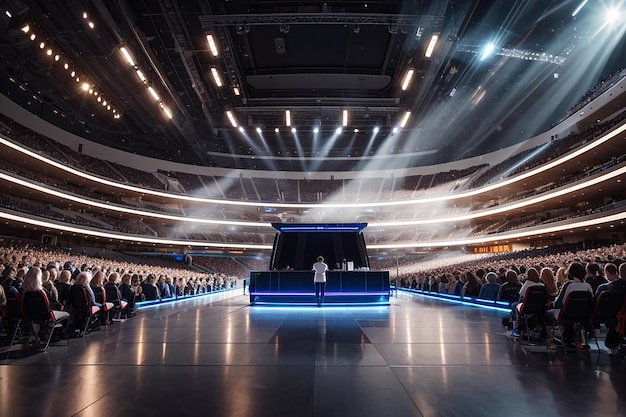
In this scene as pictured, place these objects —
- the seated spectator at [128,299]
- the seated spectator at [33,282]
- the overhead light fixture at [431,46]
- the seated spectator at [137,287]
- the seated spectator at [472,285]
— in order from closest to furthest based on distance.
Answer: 1. the seated spectator at [33,282]
2. the seated spectator at [128,299]
3. the seated spectator at [137,287]
4. the seated spectator at [472,285]
5. the overhead light fixture at [431,46]

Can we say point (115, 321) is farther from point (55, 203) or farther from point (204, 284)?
point (55, 203)

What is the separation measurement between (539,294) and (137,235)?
36.0m

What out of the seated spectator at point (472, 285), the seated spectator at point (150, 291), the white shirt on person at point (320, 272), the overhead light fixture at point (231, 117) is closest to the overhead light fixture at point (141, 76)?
the overhead light fixture at point (231, 117)

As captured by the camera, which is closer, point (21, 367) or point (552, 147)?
point (21, 367)

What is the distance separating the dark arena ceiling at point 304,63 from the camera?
57.8ft

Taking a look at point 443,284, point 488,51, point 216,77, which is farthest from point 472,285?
point 216,77

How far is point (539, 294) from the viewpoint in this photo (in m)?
5.64

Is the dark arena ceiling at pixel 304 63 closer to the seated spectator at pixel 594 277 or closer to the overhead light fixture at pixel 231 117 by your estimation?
the overhead light fixture at pixel 231 117

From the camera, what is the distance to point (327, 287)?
13.0 meters

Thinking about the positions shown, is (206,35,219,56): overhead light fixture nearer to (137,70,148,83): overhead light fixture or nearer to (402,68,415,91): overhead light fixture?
(137,70,148,83): overhead light fixture

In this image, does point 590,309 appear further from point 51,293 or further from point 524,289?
point 51,293

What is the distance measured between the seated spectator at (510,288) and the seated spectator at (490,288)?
1161 mm

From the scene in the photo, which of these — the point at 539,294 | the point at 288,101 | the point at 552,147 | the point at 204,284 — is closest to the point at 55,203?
the point at 204,284

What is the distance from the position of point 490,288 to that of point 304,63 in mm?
18696
